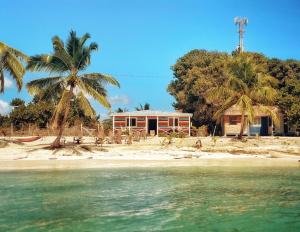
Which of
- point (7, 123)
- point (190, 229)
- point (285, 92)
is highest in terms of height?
point (285, 92)

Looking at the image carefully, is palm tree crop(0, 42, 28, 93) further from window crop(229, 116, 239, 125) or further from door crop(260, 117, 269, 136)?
door crop(260, 117, 269, 136)

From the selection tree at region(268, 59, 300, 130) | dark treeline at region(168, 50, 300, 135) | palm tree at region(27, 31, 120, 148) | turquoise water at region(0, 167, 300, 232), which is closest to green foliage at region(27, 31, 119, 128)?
palm tree at region(27, 31, 120, 148)

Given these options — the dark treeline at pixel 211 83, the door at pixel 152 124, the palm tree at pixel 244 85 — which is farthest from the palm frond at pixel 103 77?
the door at pixel 152 124

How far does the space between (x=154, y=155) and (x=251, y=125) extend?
57.4ft

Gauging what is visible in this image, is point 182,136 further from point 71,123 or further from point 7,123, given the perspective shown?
point 7,123

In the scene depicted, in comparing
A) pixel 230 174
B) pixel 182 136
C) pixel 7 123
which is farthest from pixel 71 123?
pixel 230 174

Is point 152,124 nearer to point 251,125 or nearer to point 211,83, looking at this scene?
point 211,83

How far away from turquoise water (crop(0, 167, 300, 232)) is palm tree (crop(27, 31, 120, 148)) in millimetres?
7555

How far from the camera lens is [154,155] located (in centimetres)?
2259

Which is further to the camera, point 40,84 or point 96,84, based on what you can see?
point 96,84

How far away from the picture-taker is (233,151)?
23.9 meters

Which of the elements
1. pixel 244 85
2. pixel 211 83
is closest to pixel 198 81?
pixel 211 83

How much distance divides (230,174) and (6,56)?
15091 mm

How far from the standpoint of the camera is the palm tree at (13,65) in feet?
79.5
